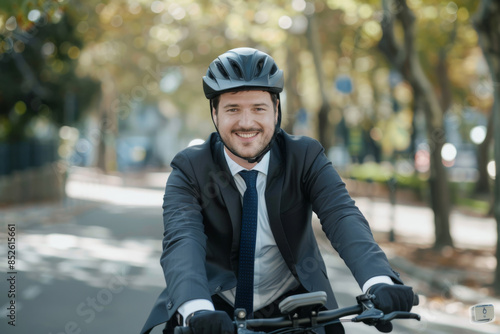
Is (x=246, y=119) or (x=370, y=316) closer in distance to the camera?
(x=370, y=316)

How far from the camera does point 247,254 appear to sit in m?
3.03

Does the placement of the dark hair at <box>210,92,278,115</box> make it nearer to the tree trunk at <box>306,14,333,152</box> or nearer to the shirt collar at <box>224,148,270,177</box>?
the shirt collar at <box>224,148,270,177</box>

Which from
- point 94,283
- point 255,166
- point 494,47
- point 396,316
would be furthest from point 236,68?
point 494,47

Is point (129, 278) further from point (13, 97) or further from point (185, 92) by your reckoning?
point (185, 92)

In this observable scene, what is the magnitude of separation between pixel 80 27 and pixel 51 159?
5150 mm

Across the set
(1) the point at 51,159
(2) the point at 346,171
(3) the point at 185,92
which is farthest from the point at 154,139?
(1) the point at 51,159

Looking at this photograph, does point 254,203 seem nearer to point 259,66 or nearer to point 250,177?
point 250,177

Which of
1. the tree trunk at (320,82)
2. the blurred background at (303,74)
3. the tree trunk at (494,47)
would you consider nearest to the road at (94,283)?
the blurred background at (303,74)

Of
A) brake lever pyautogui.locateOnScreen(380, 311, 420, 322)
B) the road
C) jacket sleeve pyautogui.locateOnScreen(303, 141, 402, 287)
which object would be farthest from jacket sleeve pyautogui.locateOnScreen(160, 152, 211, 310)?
the road

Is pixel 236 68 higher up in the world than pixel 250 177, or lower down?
higher up

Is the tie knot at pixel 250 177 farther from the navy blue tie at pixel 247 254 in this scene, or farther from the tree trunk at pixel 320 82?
the tree trunk at pixel 320 82

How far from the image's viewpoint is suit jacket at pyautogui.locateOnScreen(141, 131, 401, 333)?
295 cm

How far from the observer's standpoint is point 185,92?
2009 inches

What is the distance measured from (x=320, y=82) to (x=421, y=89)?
8507 millimetres
